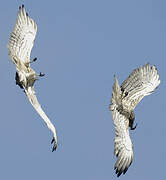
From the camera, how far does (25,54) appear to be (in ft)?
172

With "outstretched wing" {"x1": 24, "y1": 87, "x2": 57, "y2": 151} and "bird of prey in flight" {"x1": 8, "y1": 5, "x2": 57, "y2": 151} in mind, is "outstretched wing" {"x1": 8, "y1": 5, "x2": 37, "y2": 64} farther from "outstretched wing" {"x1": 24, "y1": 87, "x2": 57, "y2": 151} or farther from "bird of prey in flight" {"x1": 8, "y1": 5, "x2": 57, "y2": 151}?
"outstretched wing" {"x1": 24, "y1": 87, "x2": 57, "y2": 151}

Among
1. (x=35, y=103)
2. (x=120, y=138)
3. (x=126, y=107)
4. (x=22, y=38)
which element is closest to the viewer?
(x=120, y=138)

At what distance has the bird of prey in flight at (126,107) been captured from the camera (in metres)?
52.1

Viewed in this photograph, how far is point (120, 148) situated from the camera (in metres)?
52.3

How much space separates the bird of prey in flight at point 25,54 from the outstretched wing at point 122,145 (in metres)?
2.37

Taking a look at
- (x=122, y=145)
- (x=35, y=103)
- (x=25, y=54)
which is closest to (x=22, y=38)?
(x=25, y=54)

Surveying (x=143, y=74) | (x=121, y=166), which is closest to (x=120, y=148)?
(x=121, y=166)

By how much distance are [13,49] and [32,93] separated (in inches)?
68.5

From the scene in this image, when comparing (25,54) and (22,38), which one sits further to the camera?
(22,38)

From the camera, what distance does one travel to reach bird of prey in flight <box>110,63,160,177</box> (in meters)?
52.1

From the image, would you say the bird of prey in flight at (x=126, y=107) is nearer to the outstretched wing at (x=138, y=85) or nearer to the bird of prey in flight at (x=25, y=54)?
the outstretched wing at (x=138, y=85)

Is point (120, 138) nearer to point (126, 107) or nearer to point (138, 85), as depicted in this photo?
point (126, 107)

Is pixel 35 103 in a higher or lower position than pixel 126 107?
lower

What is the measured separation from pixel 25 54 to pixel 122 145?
477 cm
